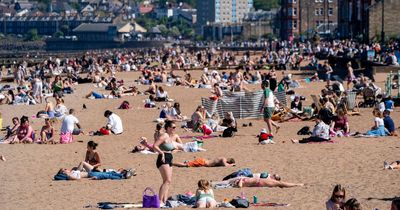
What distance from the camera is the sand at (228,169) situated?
1650 cm

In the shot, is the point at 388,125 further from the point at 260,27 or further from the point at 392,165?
the point at 260,27

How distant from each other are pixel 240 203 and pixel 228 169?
376cm

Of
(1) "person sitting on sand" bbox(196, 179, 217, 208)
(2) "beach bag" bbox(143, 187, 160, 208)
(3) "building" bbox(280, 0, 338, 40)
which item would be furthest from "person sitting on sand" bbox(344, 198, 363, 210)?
(3) "building" bbox(280, 0, 338, 40)

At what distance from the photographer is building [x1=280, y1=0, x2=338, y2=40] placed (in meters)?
119

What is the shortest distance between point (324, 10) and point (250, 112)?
301 ft

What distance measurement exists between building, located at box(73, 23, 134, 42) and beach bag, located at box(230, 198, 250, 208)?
6653 inches

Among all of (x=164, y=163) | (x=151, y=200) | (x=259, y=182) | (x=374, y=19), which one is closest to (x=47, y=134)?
(x=259, y=182)

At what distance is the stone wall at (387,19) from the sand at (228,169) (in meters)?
40.8

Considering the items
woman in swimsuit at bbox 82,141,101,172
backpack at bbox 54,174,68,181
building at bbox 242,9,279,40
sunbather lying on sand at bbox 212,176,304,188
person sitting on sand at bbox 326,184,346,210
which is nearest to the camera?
person sitting on sand at bbox 326,184,346,210

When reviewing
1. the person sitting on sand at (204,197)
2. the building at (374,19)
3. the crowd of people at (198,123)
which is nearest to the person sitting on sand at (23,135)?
the crowd of people at (198,123)

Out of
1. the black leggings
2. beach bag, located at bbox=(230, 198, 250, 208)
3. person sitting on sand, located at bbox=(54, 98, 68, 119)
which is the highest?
beach bag, located at bbox=(230, 198, 250, 208)

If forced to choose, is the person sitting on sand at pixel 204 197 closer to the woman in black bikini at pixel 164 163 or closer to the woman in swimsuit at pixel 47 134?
the woman in black bikini at pixel 164 163

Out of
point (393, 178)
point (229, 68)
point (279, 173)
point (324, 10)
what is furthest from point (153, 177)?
point (324, 10)

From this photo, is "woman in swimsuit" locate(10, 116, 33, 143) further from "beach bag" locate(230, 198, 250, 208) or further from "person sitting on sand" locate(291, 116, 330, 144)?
"beach bag" locate(230, 198, 250, 208)
